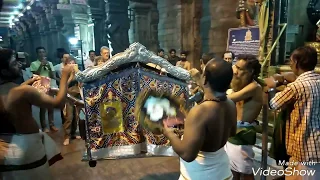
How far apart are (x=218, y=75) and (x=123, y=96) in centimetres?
132

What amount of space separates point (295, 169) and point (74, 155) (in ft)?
10.5

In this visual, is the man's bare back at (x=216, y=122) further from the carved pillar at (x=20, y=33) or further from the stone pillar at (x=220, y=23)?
the carved pillar at (x=20, y=33)

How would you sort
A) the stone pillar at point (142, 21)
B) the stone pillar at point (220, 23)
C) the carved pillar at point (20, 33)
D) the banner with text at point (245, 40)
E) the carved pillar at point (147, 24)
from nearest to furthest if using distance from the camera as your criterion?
the banner with text at point (245, 40) < the stone pillar at point (220, 23) < the stone pillar at point (142, 21) < the carved pillar at point (147, 24) < the carved pillar at point (20, 33)

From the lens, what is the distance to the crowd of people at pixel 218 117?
5.30 feet

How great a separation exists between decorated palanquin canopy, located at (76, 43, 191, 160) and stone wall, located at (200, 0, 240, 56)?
5.76m

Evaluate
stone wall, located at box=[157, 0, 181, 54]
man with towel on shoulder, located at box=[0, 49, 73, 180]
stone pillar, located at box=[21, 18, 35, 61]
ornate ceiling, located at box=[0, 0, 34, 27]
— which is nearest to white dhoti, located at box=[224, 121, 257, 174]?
man with towel on shoulder, located at box=[0, 49, 73, 180]

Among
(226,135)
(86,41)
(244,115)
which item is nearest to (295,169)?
(244,115)

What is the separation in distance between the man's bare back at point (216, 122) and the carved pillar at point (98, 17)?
11183mm

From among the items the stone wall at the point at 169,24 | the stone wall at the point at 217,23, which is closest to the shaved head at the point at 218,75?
the stone wall at the point at 217,23

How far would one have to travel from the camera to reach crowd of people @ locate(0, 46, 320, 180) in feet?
5.30

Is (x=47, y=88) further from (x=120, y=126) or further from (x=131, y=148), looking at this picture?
(x=131, y=148)

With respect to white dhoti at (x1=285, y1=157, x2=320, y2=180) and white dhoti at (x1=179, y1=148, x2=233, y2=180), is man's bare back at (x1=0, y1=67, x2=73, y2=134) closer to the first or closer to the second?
white dhoti at (x1=179, y1=148, x2=233, y2=180)

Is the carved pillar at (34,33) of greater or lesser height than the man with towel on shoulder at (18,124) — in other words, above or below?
above

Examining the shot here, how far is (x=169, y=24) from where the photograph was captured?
33.7 ft
